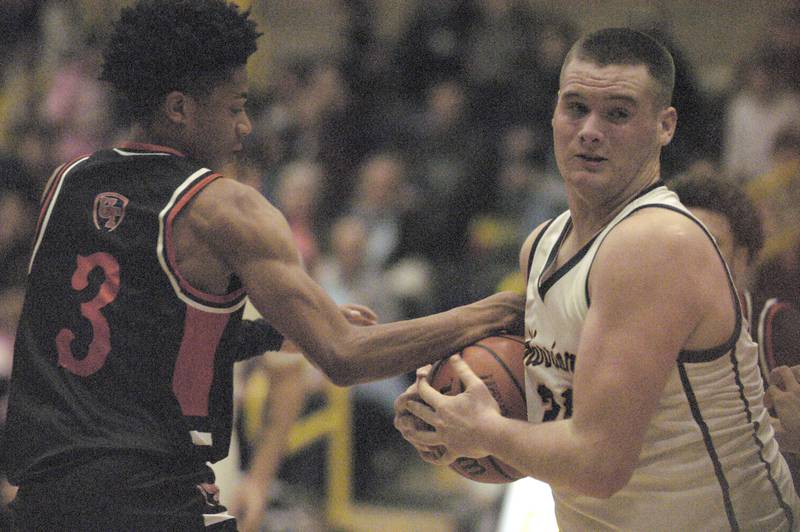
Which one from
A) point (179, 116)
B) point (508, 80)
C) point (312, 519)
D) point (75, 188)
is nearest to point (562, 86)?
point (179, 116)

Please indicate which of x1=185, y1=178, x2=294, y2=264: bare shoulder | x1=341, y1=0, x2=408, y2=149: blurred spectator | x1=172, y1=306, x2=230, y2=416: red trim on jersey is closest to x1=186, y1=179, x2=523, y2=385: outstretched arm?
x1=185, y1=178, x2=294, y2=264: bare shoulder

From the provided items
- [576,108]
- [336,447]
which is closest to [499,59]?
[336,447]

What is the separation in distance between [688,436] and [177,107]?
1.61 m

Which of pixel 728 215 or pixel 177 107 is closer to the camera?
pixel 177 107

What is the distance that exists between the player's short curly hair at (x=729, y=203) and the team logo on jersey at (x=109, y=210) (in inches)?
66.5

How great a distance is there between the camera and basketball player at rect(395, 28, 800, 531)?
245 cm

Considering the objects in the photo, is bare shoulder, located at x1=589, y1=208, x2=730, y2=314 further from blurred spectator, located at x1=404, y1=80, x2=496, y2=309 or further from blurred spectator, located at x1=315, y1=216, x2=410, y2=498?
blurred spectator, located at x1=404, y1=80, x2=496, y2=309

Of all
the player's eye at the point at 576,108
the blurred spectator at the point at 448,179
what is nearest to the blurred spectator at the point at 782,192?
the blurred spectator at the point at 448,179

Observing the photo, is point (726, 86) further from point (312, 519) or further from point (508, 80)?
point (312, 519)

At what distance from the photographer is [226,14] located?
3.09 metres

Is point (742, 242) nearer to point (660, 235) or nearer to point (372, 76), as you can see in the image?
point (660, 235)

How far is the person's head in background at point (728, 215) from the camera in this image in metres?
3.36

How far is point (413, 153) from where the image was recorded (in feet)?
27.5

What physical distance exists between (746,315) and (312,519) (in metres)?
3.55
